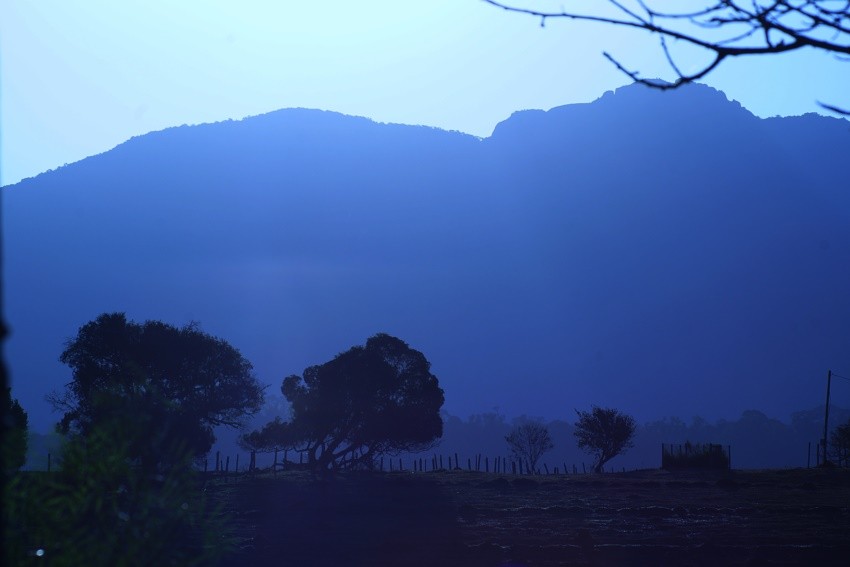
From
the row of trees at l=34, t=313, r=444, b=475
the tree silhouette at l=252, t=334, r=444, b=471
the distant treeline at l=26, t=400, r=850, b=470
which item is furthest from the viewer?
the distant treeline at l=26, t=400, r=850, b=470

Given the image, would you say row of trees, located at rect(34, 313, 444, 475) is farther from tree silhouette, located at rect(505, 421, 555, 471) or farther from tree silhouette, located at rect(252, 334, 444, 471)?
tree silhouette, located at rect(505, 421, 555, 471)

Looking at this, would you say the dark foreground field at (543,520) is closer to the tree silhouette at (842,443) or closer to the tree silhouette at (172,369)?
the tree silhouette at (172,369)

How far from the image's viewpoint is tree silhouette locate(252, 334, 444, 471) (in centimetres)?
4650

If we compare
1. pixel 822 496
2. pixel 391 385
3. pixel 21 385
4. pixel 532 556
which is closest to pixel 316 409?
pixel 391 385

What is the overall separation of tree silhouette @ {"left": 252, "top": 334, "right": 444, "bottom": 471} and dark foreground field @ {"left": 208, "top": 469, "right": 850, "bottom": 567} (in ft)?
13.5

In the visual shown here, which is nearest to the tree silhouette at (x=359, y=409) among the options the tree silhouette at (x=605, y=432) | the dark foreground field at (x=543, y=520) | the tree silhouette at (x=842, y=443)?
the dark foreground field at (x=543, y=520)

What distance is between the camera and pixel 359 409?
46.9m

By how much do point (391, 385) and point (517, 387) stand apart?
134m

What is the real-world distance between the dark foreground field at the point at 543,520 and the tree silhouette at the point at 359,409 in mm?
4104

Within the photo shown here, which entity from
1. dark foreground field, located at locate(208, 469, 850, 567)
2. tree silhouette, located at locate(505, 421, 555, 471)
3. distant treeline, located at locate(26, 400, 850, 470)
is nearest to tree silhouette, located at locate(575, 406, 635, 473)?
tree silhouette, located at locate(505, 421, 555, 471)

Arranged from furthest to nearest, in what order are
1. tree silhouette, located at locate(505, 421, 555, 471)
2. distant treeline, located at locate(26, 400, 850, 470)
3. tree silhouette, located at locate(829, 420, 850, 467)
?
distant treeline, located at locate(26, 400, 850, 470) < tree silhouette, located at locate(505, 421, 555, 471) < tree silhouette, located at locate(829, 420, 850, 467)

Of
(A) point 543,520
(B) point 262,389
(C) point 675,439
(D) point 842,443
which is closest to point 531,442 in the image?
(D) point 842,443

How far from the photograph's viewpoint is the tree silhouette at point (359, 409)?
153ft

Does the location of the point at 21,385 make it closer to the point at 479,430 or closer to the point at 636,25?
the point at 479,430
